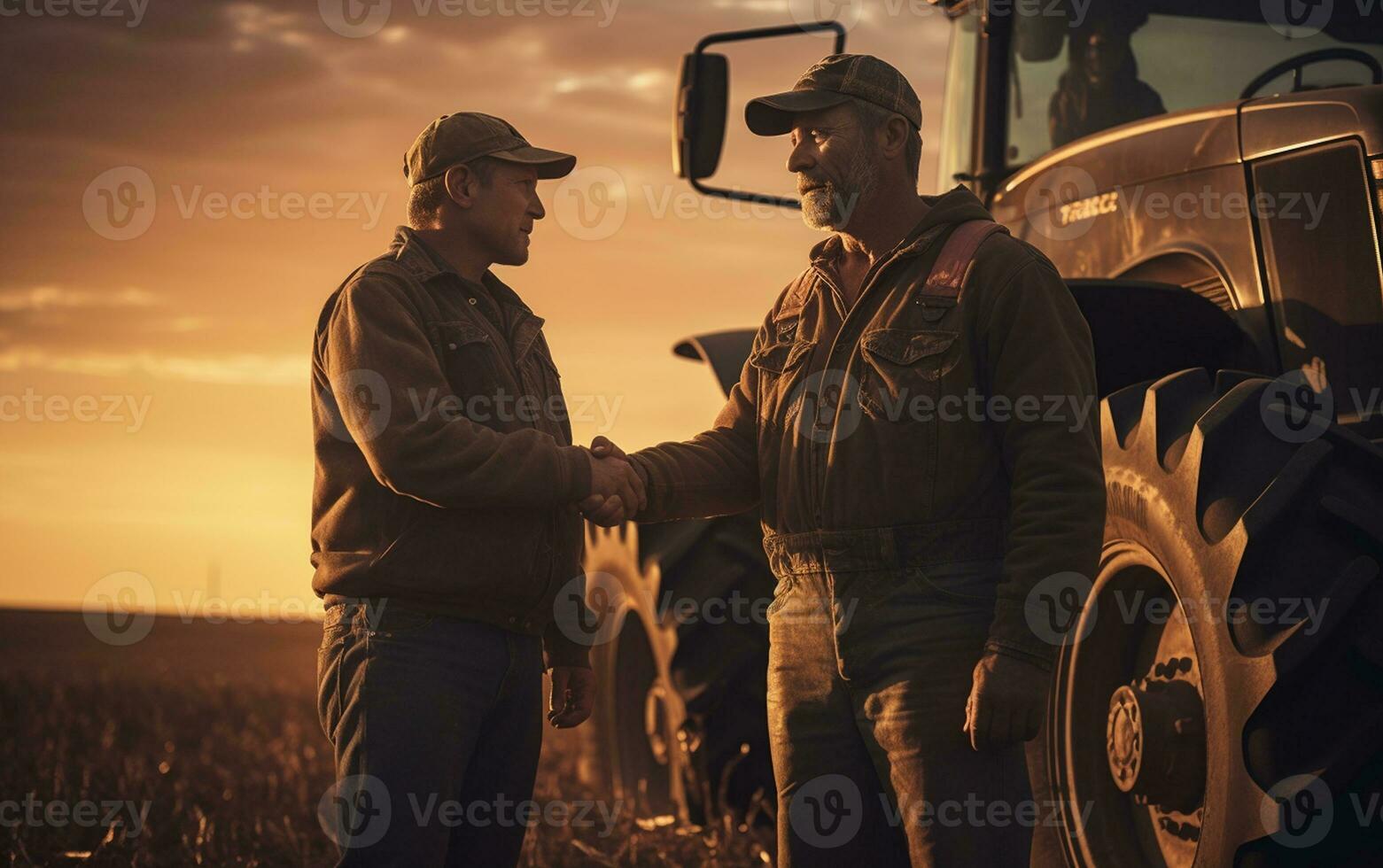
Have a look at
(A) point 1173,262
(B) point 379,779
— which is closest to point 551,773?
(A) point 1173,262

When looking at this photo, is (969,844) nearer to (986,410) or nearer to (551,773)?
(986,410)

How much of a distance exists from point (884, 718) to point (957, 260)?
95 centimetres

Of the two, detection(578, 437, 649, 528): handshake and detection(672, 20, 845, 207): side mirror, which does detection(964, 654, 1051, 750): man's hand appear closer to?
detection(578, 437, 649, 528): handshake

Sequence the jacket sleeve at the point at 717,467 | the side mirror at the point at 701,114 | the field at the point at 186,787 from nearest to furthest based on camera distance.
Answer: the jacket sleeve at the point at 717,467
the side mirror at the point at 701,114
the field at the point at 186,787

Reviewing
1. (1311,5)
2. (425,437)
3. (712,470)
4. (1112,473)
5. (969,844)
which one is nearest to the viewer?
(969,844)

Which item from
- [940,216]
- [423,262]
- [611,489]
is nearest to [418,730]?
[611,489]

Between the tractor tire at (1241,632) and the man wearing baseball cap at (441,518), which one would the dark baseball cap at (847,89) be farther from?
the tractor tire at (1241,632)

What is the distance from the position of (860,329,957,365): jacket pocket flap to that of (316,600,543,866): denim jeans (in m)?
1.00

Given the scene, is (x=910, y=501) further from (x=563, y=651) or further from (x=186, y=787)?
(x=186, y=787)

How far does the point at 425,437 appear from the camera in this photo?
3400 mm

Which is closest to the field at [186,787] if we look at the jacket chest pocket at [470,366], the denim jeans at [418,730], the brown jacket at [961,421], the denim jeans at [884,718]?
the denim jeans at [418,730]

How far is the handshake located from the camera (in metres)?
3.80

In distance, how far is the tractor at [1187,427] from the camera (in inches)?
143

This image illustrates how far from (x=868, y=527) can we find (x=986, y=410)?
0.34 metres
